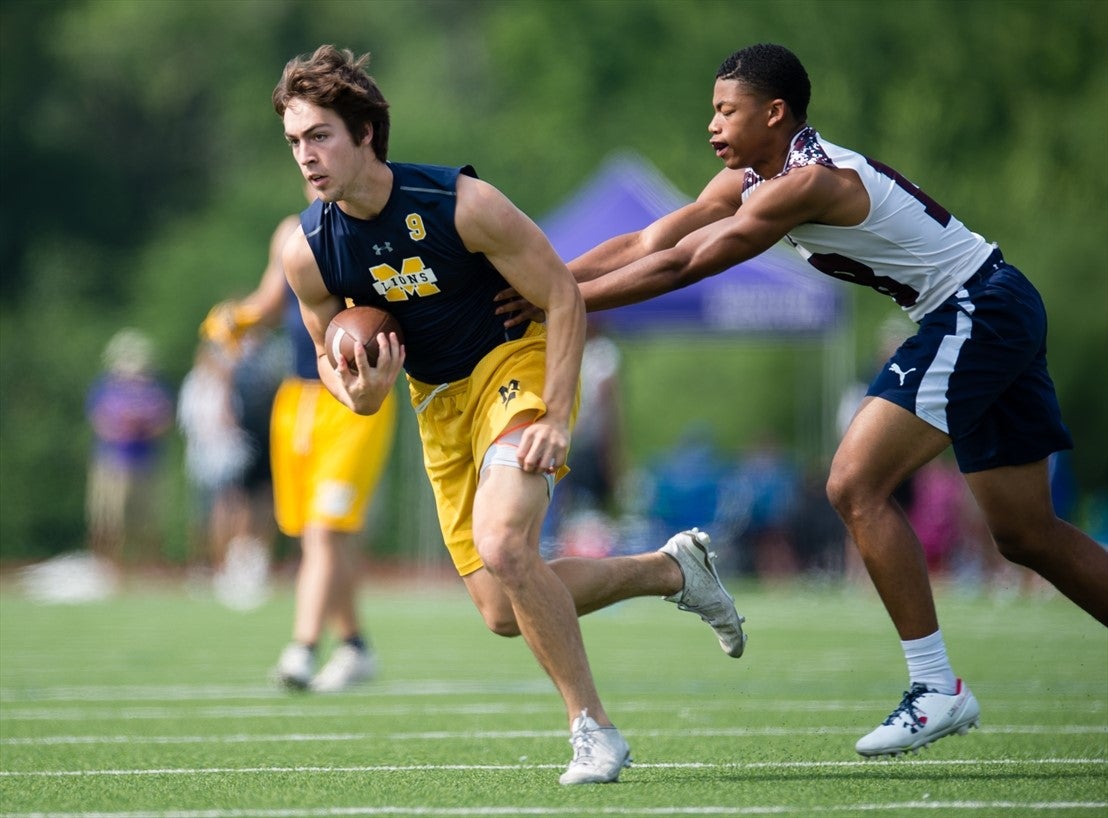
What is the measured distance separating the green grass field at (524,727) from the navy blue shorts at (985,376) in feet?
3.20

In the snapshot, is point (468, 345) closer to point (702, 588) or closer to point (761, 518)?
point (702, 588)

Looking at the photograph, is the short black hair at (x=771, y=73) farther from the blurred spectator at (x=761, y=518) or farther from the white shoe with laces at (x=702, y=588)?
the blurred spectator at (x=761, y=518)

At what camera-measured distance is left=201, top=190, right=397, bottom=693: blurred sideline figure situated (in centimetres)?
845

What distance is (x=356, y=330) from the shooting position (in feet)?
17.6

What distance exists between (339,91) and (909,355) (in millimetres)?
1915

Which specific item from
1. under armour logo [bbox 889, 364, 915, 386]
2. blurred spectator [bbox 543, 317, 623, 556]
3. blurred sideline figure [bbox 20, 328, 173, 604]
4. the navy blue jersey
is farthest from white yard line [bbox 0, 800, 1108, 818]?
blurred sideline figure [bbox 20, 328, 173, 604]

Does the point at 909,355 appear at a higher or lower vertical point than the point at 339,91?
lower

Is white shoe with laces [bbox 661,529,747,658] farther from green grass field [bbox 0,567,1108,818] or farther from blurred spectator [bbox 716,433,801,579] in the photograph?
blurred spectator [bbox 716,433,801,579]

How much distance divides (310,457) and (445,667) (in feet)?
5.02

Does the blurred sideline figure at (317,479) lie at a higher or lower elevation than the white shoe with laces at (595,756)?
higher

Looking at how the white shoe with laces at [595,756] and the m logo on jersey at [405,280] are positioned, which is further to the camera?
the m logo on jersey at [405,280]

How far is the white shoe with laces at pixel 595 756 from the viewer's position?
5027mm

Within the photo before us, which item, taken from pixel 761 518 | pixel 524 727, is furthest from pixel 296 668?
pixel 761 518

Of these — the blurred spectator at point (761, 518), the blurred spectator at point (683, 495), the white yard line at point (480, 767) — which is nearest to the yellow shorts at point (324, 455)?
the white yard line at point (480, 767)
